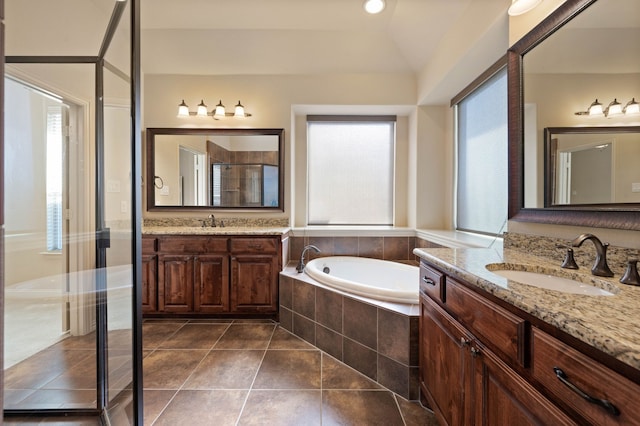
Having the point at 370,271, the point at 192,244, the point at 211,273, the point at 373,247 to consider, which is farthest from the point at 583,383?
the point at 192,244

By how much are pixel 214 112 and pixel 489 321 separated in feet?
10.3

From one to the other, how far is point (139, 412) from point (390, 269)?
7.37ft

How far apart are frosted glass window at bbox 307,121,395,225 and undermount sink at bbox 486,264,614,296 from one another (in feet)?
7.18

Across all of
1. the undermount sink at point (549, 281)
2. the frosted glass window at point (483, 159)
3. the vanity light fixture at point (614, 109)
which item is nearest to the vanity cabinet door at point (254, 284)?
the undermount sink at point (549, 281)

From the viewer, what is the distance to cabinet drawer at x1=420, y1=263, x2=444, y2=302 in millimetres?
1214

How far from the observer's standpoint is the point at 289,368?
1.83 meters

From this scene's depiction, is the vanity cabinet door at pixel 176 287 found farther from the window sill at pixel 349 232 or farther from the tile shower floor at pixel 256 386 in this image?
the window sill at pixel 349 232

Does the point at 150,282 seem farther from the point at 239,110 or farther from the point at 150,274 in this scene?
the point at 239,110

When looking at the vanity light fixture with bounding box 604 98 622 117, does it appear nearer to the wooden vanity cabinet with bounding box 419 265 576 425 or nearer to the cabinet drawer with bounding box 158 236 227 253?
the wooden vanity cabinet with bounding box 419 265 576 425

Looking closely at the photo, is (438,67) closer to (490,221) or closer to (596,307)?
(490,221)

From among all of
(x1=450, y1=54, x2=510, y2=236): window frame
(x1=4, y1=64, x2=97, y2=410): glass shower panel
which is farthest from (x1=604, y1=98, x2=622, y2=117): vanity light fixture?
(x1=4, y1=64, x2=97, y2=410): glass shower panel

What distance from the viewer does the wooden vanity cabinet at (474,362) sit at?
73cm

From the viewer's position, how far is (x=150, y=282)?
8.29 feet

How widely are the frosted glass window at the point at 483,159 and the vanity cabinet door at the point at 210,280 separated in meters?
2.44
